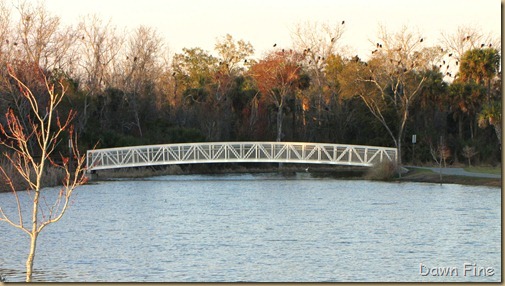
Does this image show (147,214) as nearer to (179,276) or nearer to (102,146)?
(179,276)

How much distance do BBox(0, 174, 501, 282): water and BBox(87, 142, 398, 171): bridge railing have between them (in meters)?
10.2

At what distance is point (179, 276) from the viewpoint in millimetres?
26078

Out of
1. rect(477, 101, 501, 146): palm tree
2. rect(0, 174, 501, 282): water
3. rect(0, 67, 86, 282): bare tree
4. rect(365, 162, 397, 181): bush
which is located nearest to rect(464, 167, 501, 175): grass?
rect(477, 101, 501, 146): palm tree

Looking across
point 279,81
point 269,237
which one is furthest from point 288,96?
point 269,237

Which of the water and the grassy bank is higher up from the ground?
the grassy bank

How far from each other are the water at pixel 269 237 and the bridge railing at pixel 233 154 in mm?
10181

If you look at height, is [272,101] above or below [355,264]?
above

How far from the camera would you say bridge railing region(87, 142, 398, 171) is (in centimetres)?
6550

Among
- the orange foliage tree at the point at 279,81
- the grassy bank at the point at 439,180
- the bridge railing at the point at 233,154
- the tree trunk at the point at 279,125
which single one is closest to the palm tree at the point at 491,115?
the grassy bank at the point at 439,180

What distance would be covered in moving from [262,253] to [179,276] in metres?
4.55

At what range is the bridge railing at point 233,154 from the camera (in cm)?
6550

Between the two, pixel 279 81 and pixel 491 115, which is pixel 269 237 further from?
pixel 279 81

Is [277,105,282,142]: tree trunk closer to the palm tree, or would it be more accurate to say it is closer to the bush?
the bush

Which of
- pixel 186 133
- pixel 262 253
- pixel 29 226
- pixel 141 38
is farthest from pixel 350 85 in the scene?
pixel 262 253
